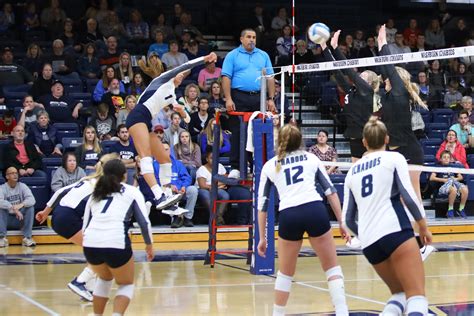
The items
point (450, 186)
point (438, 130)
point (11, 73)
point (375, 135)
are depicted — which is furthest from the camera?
point (438, 130)

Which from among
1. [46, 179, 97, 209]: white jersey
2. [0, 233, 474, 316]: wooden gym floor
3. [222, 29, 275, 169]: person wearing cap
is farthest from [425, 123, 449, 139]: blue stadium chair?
[46, 179, 97, 209]: white jersey

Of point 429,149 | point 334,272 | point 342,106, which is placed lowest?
point 334,272

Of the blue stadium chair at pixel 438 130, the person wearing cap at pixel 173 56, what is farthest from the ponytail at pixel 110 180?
the blue stadium chair at pixel 438 130

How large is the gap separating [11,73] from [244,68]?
707 cm

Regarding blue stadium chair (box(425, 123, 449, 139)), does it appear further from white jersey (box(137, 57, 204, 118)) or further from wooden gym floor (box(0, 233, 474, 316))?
white jersey (box(137, 57, 204, 118))

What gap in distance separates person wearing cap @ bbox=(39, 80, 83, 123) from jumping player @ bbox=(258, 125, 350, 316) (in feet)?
29.5

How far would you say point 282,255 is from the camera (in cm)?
787

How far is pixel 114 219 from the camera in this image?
745cm

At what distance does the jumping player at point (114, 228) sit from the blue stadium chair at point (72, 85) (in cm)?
1006

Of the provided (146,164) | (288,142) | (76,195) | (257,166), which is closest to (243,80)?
(257,166)

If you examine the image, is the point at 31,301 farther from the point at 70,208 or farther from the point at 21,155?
the point at 21,155

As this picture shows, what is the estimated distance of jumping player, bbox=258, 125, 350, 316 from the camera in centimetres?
779

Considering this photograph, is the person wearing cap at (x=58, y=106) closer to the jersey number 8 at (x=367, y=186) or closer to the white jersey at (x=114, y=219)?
the white jersey at (x=114, y=219)

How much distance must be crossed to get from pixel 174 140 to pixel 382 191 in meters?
9.17
